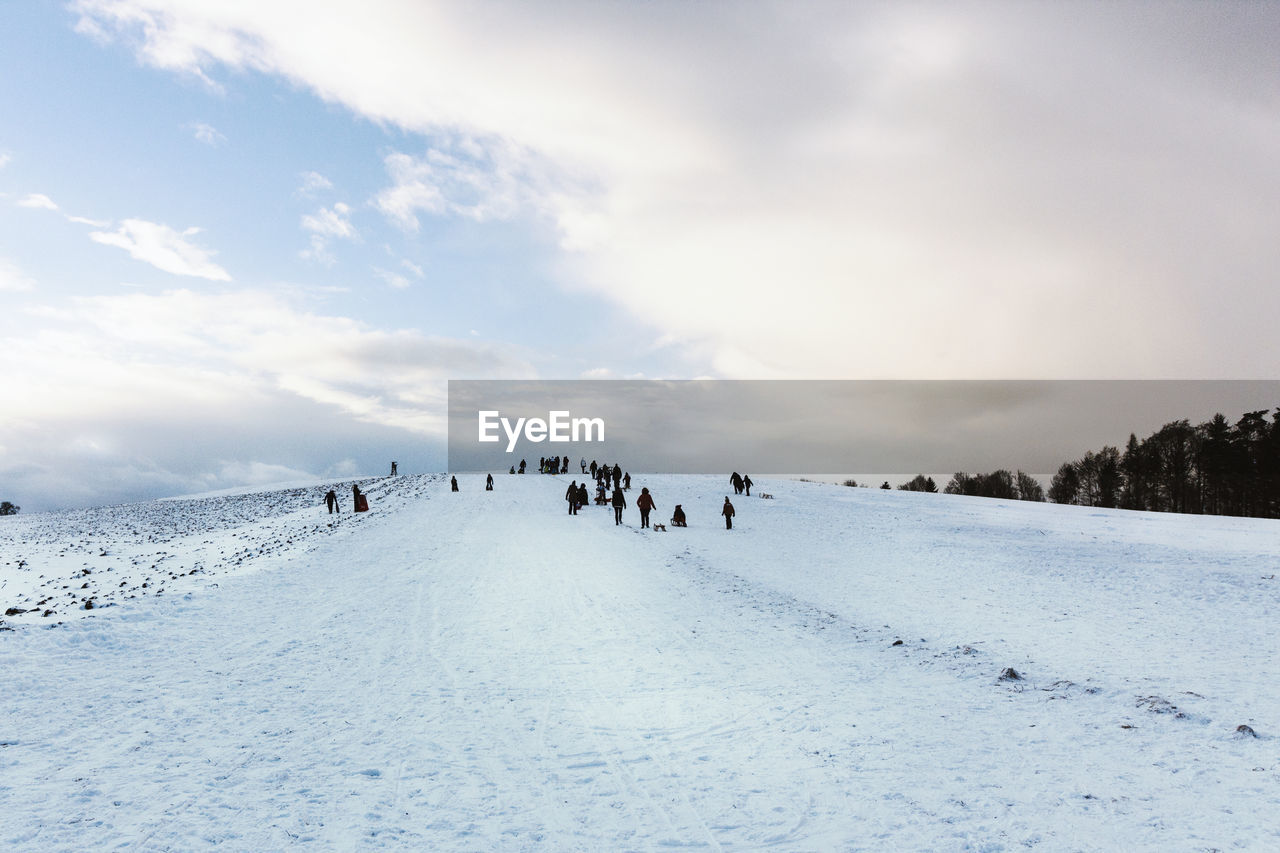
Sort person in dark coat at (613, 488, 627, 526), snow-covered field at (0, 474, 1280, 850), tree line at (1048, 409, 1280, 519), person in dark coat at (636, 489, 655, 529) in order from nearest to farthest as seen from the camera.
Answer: snow-covered field at (0, 474, 1280, 850)
person in dark coat at (636, 489, 655, 529)
person in dark coat at (613, 488, 627, 526)
tree line at (1048, 409, 1280, 519)

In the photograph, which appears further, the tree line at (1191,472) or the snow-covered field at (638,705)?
the tree line at (1191,472)

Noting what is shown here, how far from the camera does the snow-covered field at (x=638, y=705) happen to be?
663 centimetres

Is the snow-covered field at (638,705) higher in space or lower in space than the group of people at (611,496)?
lower

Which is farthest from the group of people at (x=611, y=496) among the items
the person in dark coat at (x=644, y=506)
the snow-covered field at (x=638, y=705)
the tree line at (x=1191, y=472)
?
the tree line at (x=1191, y=472)

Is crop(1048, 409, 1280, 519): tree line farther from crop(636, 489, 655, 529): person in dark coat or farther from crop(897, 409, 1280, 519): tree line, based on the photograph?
crop(636, 489, 655, 529): person in dark coat

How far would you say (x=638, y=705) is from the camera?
1016cm

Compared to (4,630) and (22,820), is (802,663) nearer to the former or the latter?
(22,820)

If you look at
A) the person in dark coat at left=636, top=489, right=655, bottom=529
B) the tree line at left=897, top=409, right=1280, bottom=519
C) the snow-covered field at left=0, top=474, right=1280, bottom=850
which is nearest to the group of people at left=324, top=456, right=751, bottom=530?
the person in dark coat at left=636, top=489, right=655, bottom=529

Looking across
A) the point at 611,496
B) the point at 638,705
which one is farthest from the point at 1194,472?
the point at 638,705

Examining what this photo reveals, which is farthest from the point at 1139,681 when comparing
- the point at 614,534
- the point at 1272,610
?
the point at 614,534

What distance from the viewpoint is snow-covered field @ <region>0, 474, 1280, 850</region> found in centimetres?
663

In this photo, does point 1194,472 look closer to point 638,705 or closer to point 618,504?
point 618,504

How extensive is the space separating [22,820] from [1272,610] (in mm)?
25469

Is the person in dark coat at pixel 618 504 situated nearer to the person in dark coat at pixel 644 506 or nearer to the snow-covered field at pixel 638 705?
the person in dark coat at pixel 644 506
